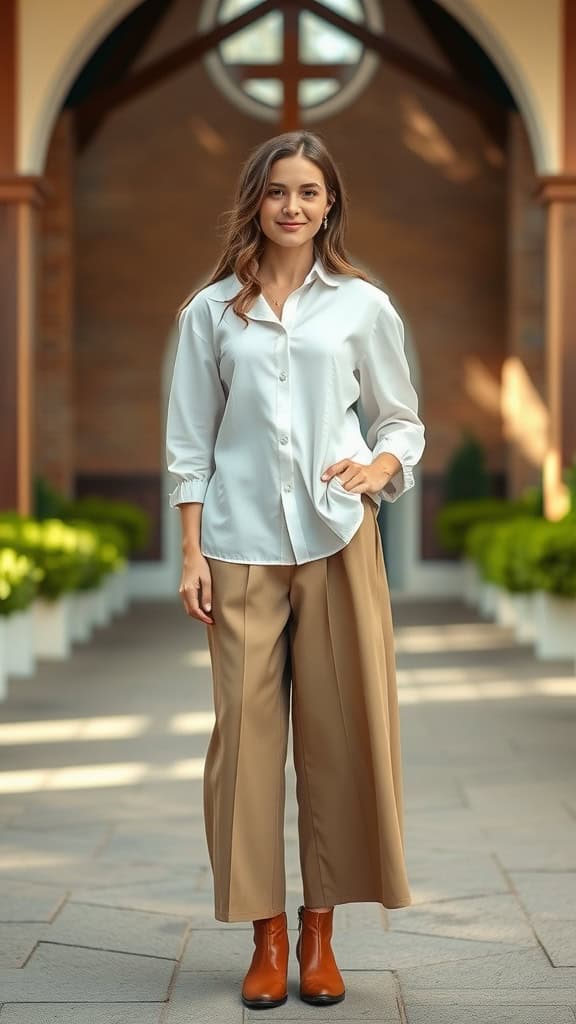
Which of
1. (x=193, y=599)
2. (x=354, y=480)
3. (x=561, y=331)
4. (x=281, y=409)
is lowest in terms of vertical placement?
(x=193, y=599)

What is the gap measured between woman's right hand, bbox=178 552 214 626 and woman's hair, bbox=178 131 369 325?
0.48 m

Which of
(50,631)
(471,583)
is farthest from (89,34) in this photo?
(471,583)

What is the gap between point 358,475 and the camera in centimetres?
302

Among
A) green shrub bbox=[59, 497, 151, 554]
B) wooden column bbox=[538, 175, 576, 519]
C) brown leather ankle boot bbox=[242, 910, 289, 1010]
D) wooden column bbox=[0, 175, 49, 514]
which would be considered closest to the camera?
brown leather ankle boot bbox=[242, 910, 289, 1010]

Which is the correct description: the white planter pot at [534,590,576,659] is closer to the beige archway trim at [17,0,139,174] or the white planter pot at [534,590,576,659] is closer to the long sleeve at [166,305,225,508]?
the beige archway trim at [17,0,139,174]

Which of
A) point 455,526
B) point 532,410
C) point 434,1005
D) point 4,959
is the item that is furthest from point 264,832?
point 532,410

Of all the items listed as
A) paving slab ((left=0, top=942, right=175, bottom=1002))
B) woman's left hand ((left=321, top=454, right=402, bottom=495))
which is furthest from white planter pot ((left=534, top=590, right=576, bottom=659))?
woman's left hand ((left=321, top=454, right=402, bottom=495))

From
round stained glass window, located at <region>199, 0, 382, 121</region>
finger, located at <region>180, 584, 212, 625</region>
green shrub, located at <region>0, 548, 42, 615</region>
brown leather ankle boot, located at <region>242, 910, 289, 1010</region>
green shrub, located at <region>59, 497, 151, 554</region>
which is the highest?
round stained glass window, located at <region>199, 0, 382, 121</region>

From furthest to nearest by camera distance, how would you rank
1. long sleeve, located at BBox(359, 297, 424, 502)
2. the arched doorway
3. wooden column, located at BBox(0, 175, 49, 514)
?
1. the arched doorway
2. wooden column, located at BBox(0, 175, 49, 514)
3. long sleeve, located at BBox(359, 297, 424, 502)

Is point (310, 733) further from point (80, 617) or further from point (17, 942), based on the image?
point (80, 617)

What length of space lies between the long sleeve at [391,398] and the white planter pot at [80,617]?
7.63m

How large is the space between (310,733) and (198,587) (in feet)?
1.18

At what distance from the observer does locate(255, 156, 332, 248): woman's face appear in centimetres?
301

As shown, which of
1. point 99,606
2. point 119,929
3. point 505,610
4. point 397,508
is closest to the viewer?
point 119,929
